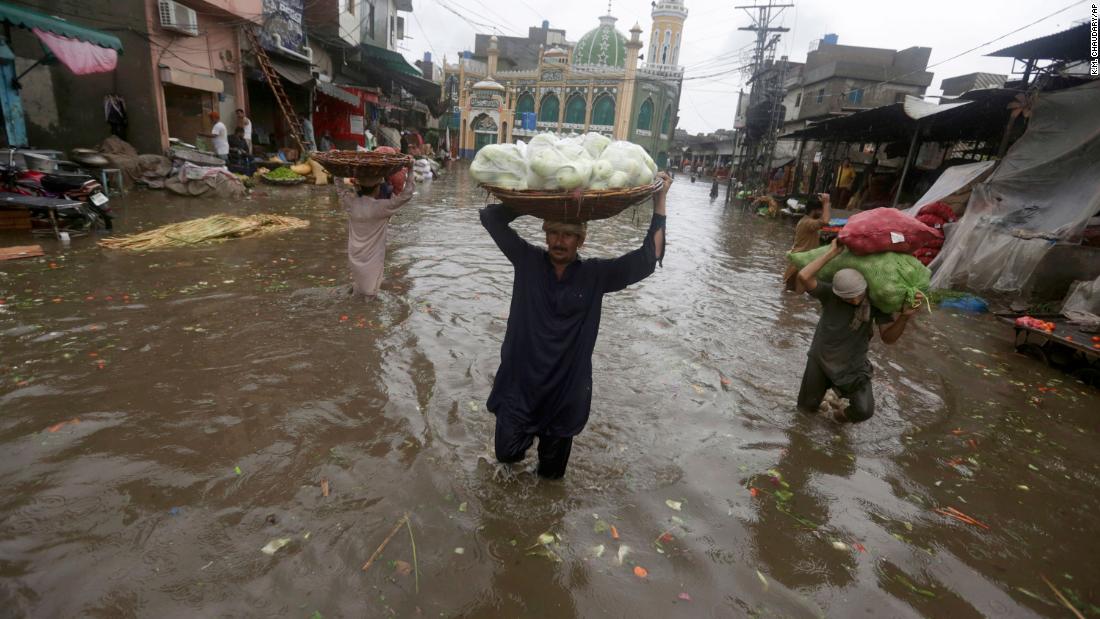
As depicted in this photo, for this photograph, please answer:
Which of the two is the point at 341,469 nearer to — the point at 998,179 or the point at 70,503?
the point at 70,503

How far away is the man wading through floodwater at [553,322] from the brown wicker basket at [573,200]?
93 mm

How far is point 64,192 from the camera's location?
799cm

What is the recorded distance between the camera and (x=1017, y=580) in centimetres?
269

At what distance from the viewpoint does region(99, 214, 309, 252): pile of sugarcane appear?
24.5 feet

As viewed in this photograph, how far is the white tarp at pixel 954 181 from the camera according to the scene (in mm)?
10008

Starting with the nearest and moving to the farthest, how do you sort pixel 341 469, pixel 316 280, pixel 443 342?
pixel 341 469
pixel 443 342
pixel 316 280

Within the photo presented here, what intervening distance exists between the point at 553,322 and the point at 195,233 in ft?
25.8

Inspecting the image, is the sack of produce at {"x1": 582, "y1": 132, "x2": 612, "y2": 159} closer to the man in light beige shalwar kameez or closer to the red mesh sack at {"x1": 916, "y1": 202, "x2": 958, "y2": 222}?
the man in light beige shalwar kameez

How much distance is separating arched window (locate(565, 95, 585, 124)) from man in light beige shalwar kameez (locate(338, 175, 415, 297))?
44201mm

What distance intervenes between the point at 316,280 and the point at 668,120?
1952 inches

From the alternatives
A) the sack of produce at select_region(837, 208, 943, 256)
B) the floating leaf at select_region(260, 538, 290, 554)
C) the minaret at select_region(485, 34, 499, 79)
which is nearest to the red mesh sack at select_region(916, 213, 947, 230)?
the sack of produce at select_region(837, 208, 943, 256)

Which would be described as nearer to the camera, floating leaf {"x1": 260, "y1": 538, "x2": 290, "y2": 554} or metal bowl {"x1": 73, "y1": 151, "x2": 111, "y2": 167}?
floating leaf {"x1": 260, "y1": 538, "x2": 290, "y2": 554}

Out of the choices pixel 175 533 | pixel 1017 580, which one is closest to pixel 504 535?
pixel 175 533

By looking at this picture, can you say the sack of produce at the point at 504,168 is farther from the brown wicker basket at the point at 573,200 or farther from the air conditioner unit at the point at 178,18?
the air conditioner unit at the point at 178,18
